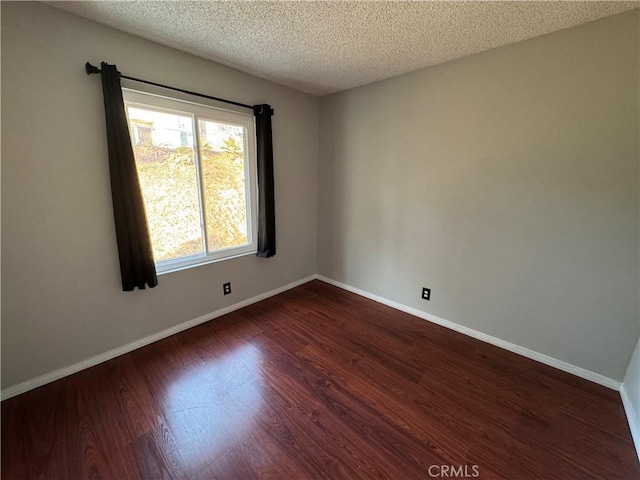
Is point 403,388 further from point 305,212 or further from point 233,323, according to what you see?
point 305,212

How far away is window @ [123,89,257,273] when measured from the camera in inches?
80.5

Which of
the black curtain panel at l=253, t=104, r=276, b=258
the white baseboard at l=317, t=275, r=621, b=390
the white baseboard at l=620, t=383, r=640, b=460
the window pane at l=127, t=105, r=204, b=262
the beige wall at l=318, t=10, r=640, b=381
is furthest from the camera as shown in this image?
the black curtain panel at l=253, t=104, r=276, b=258

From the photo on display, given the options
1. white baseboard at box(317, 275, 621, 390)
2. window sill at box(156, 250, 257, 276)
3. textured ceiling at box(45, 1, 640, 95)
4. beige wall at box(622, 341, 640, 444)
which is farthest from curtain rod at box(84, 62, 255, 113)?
beige wall at box(622, 341, 640, 444)

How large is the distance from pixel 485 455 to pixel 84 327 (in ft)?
8.79

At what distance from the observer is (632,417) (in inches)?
60.7

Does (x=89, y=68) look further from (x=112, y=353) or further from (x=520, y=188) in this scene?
(x=520, y=188)

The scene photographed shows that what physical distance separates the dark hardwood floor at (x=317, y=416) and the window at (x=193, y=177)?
2.89 ft

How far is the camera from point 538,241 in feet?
6.50

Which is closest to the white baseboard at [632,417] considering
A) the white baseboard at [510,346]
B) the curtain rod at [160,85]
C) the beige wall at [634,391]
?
the beige wall at [634,391]

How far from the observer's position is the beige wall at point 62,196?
1.52m

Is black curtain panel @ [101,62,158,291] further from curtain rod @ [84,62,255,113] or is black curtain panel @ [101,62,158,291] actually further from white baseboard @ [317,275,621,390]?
white baseboard @ [317,275,621,390]

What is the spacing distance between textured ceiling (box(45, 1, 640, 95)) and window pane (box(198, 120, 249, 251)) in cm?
61

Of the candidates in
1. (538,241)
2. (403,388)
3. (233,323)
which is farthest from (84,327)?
(538,241)

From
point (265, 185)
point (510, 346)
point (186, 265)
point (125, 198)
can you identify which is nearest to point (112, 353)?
point (186, 265)
